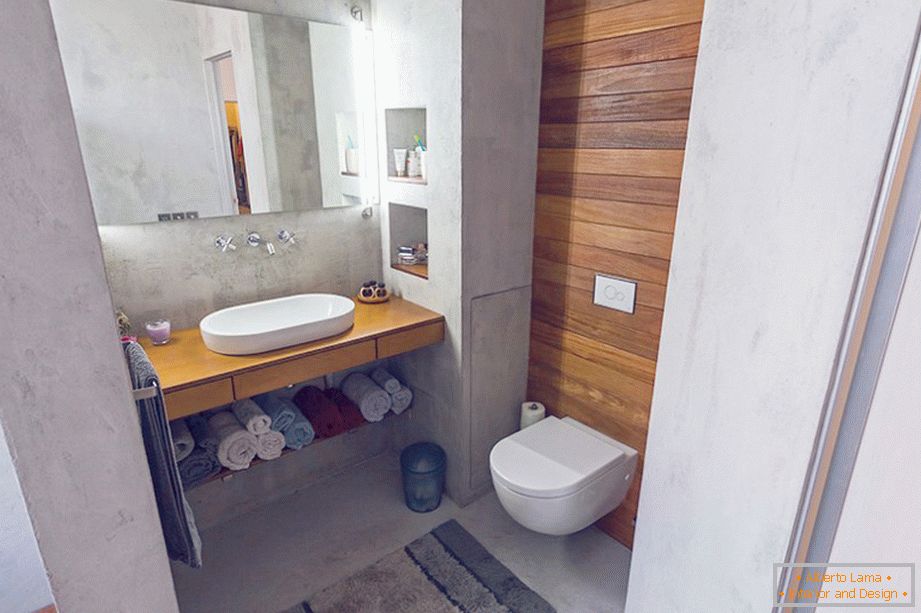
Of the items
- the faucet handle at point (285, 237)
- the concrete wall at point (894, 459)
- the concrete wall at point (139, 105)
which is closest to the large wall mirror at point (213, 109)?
the concrete wall at point (139, 105)

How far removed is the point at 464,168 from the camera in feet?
6.51

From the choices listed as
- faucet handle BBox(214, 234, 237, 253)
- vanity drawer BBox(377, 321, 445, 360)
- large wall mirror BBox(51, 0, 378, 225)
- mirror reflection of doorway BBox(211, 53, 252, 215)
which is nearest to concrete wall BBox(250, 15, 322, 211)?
large wall mirror BBox(51, 0, 378, 225)

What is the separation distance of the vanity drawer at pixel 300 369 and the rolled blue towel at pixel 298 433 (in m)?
0.35

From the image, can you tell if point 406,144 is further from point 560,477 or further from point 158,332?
point 560,477

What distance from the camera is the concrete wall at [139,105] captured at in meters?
1.70

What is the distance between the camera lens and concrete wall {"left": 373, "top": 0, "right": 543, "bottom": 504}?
1.94 metres

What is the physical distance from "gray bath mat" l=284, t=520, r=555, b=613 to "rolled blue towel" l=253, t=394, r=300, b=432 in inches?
26.0

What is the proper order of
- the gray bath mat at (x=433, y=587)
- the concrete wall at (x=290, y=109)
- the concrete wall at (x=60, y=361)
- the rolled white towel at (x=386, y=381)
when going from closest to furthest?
the concrete wall at (x=60, y=361) → the gray bath mat at (x=433, y=587) → the concrete wall at (x=290, y=109) → the rolled white towel at (x=386, y=381)

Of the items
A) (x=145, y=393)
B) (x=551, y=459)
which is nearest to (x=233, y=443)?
Answer: (x=145, y=393)

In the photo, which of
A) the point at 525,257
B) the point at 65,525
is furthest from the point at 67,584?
the point at 525,257

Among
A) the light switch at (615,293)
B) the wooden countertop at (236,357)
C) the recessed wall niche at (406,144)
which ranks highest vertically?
the recessed wall niche at (406,144)

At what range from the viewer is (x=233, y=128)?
6.67 ft

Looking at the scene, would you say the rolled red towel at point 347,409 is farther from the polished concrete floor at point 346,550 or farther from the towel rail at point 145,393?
the towel rail at point 145,393

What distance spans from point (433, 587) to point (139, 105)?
2094 millimetres
